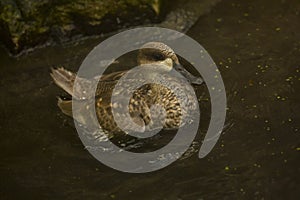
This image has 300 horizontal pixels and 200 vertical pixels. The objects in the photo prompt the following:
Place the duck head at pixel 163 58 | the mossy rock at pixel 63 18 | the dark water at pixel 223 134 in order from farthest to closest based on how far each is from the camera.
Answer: the mossy rock at pixel 63 18, the duck head at pixel 163 58, the dark water at pixel 223 134

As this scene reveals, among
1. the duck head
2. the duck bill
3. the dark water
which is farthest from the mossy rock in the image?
the duck bill

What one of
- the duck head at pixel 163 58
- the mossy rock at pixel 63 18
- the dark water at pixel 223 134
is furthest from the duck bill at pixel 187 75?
the mossy rock at pixel 63 18

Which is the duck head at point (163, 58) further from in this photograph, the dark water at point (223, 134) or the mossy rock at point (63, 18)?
the mossy rock at point (63, 18)

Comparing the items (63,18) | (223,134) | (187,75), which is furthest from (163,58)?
(63,18)

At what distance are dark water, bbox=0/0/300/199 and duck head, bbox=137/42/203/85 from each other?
0.34 m

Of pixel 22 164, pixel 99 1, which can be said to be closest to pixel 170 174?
pixel 22 164

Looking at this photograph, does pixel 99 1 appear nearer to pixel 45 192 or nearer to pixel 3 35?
pixel 3 35

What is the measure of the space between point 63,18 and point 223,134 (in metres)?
1.95

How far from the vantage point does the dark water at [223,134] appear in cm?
419

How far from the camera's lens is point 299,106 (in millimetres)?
4676

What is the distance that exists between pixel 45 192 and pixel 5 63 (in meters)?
1.66

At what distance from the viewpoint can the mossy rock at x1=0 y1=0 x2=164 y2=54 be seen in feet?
18.3

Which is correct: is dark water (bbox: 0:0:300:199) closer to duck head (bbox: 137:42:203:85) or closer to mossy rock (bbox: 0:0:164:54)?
mossy rock (bbox: 0:0:164:54)

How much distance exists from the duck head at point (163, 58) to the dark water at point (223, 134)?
336mm
